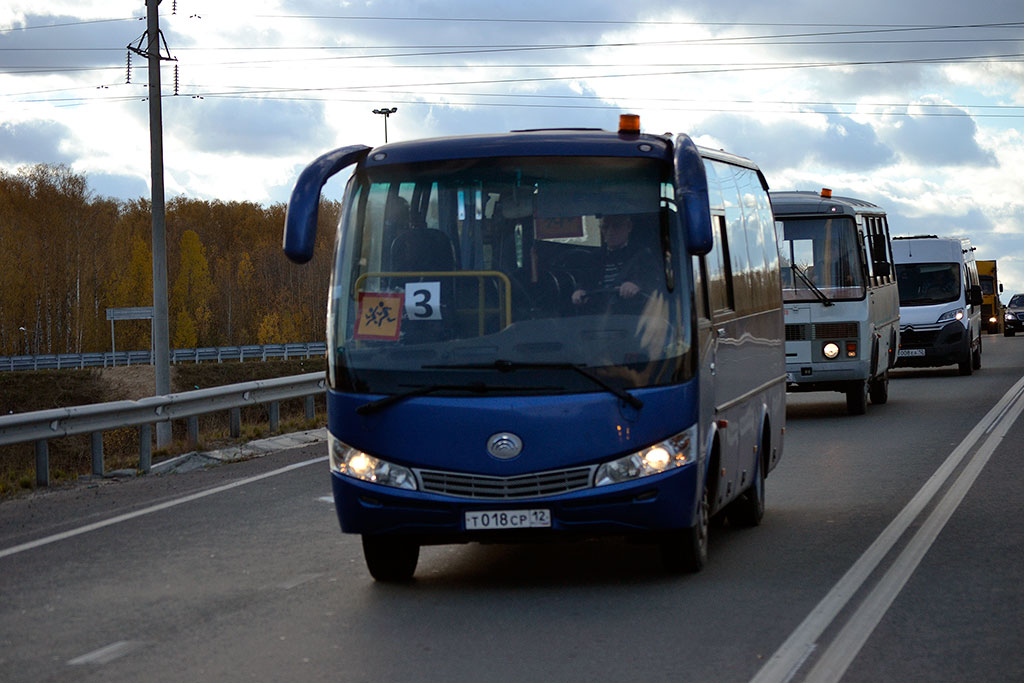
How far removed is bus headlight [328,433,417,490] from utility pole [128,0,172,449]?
56.5 feet

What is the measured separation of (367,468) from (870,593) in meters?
2.59

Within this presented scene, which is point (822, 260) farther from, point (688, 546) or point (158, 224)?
point (688, 546)

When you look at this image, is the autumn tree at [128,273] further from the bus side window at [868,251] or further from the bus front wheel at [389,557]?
the bus front wheel at [389,557]

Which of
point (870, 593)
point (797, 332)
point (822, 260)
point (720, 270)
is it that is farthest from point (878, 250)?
point (870, 593)

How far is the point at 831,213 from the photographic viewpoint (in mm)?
20891

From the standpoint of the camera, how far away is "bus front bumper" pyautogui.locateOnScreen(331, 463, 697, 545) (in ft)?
26.9

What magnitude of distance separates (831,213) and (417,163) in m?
13.0

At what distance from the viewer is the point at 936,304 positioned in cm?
3119

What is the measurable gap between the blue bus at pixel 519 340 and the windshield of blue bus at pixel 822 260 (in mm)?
12135

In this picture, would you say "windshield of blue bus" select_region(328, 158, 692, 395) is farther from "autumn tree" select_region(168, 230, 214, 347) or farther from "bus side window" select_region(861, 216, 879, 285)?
"autumn tree" select_region(168, 230, 214, 347)

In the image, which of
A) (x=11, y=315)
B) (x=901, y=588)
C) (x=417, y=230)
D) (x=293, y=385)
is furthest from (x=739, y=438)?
(x=11, y=315)

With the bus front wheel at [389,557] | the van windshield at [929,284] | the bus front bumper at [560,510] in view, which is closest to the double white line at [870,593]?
the bus front bumper at [560,510]

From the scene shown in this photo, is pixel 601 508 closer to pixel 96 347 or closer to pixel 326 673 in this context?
pixel 326 673

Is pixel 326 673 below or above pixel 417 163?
below
